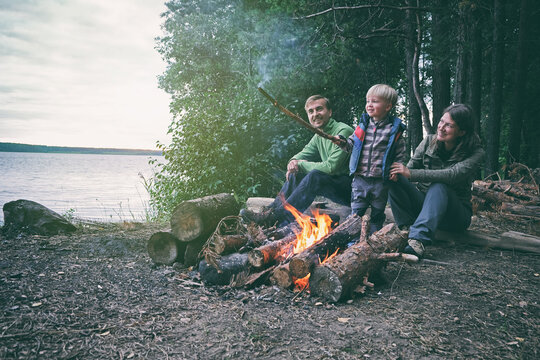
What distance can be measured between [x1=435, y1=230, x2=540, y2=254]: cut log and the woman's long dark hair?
44.0 inches

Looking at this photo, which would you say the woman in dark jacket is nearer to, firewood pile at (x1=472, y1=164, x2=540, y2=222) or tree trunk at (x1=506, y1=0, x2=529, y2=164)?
firewood pile at (x1=472, y1=164, x2=540, y2=222)

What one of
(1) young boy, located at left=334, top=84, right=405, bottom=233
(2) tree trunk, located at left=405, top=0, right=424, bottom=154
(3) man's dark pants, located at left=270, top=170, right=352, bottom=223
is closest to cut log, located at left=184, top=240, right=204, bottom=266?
(3) man's dark pants, located at left=270, top=170, right=352, bottom=223

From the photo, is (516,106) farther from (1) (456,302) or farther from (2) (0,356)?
(2) (0,356)

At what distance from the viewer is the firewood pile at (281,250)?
2988 mm

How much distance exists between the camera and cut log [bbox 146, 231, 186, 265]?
13.0 ft

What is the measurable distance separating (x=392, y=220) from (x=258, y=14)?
35.9ft

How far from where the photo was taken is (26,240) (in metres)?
4.89

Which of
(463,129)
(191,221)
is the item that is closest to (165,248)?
(191,221)

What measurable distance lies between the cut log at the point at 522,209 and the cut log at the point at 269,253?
4.38 meters

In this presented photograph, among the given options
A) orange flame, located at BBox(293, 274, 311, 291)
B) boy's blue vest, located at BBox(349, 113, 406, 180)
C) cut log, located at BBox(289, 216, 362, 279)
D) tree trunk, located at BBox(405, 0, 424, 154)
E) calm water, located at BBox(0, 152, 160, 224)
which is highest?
tree trunk, located at BBox(405, 0, 424, 154)

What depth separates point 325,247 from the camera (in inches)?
132

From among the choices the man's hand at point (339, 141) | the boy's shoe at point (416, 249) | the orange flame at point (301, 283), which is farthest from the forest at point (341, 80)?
the orange flame at point (301, 283)

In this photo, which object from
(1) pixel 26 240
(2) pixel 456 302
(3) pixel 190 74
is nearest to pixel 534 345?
(2) pixel 456 302

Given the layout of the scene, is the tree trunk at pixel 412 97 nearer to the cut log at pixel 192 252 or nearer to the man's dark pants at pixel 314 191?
the man's dark pants at pixel 314 191
